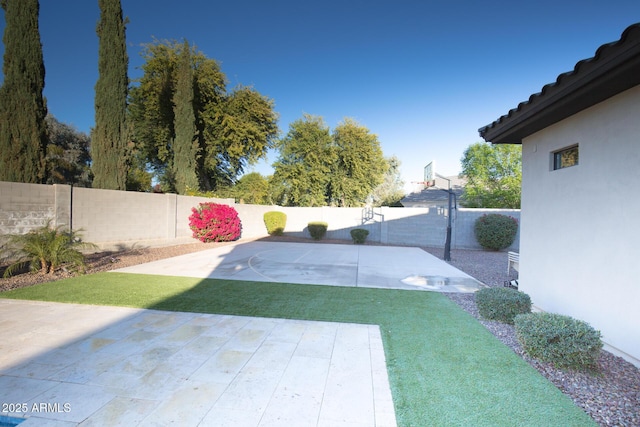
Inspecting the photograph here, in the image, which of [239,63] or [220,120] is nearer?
[239,63]

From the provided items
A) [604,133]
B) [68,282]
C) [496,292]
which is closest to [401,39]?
[604,133]

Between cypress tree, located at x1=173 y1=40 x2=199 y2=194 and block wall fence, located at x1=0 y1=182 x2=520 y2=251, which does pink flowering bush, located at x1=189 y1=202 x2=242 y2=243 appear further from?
cypress tree, located at x1=173 y1=40 x2=199 y2=194

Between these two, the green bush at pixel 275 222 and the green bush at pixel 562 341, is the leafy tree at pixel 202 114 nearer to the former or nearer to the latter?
the green bush at pixel 275 222

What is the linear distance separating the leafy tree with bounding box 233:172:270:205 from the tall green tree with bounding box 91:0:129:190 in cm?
979

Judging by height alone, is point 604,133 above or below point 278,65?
below

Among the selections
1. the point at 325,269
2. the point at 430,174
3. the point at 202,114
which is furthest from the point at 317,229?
the point at 202,114

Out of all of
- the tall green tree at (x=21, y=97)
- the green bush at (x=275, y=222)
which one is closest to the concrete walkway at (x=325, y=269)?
the tall green tree at (x=21, y=97)

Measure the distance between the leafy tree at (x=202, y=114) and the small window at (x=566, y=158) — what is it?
18856 millimetres

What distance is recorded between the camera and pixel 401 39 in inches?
405

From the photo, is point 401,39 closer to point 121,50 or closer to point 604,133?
point 604,133

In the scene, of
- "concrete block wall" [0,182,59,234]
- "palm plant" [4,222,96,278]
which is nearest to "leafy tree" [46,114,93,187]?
"concrete block wall" [0,182,59,234]

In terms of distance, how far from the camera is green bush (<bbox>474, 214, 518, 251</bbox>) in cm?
1276

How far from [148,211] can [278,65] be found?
9.15 m

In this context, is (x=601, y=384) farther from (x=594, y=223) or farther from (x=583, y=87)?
(x=583, y=87)
